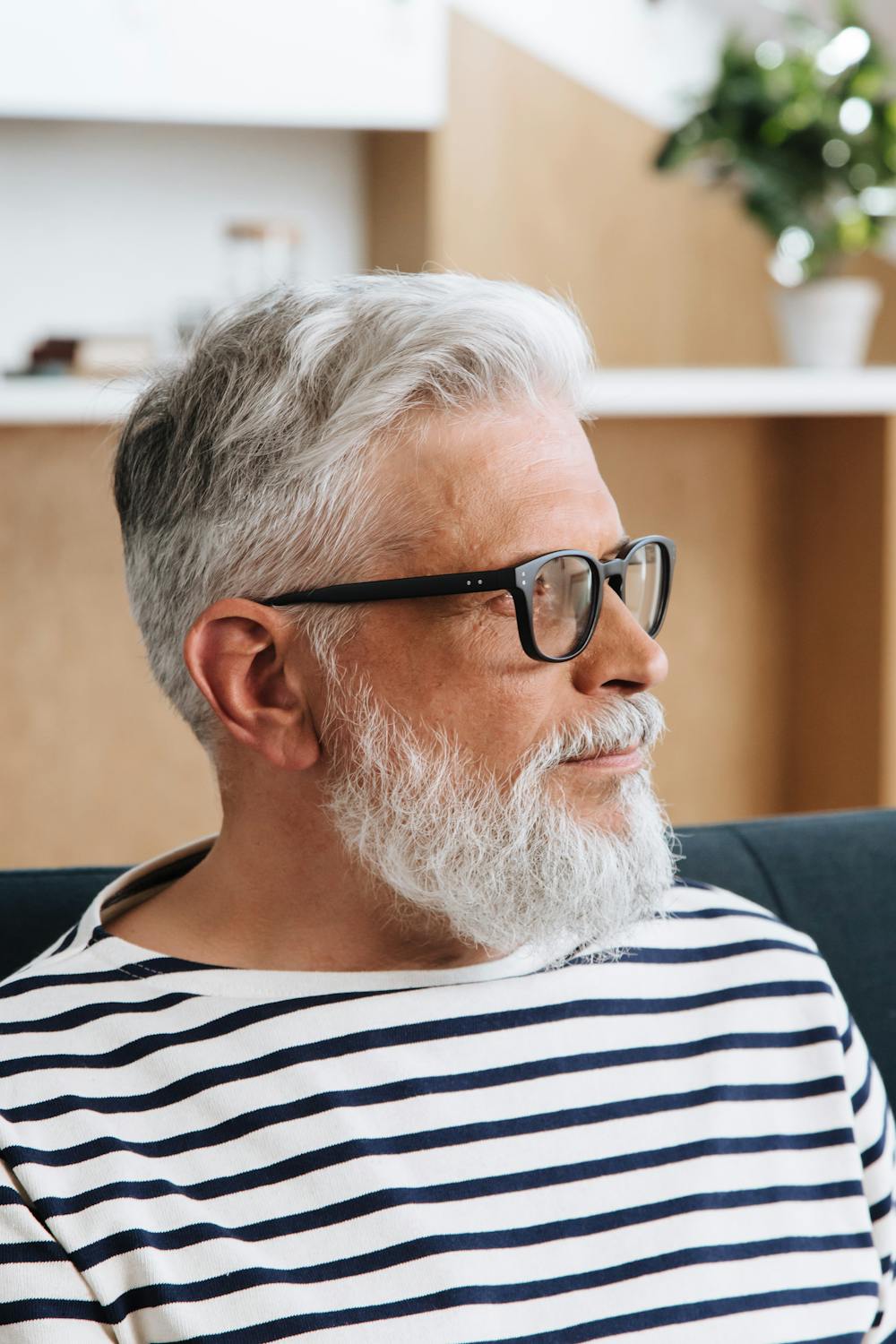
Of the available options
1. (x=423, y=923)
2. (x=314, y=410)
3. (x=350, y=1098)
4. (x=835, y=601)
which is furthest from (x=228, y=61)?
(x=350, y=1098)

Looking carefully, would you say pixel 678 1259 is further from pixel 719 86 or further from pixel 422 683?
pixel 719 86

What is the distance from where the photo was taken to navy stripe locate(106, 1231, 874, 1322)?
0.88m

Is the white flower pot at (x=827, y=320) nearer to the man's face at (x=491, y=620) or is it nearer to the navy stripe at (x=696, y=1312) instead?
the man's face at (x=491, y=620)

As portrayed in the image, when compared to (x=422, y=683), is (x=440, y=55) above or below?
above

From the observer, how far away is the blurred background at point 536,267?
8.25 ft

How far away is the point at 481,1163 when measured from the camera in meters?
0.97

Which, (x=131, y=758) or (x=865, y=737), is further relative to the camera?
(x=865, y=737)

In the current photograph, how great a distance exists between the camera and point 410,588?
992mm

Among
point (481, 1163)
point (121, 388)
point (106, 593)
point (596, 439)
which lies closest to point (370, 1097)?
point (481, 1163)

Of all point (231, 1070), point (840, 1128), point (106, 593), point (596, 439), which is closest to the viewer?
point (231, 1070)

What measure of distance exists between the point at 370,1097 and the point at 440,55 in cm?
225

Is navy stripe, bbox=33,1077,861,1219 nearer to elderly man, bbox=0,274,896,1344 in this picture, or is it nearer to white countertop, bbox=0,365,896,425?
elderly man, bbox=0,274,896,1344

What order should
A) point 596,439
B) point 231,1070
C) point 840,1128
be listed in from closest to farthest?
point 231,1070 → point 840,1128 → point 596,439

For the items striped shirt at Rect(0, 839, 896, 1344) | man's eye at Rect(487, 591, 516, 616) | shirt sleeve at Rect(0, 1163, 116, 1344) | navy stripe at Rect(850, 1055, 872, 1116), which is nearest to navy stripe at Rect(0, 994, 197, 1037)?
striped shirt at Rect(0, 839, 896, 1344)
